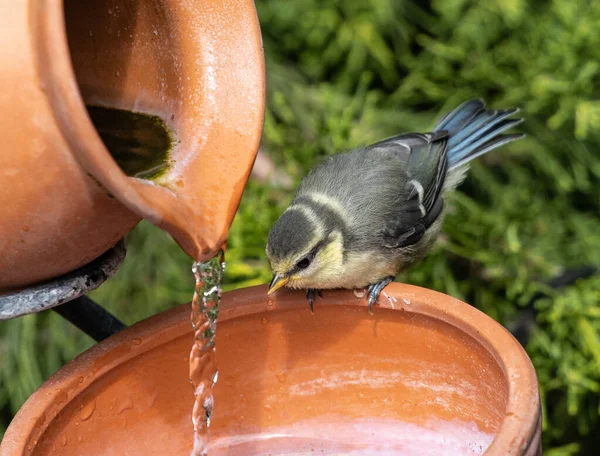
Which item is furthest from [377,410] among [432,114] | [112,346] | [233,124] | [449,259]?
[432,114]

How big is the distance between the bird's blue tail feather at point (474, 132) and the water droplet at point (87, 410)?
6.43ft

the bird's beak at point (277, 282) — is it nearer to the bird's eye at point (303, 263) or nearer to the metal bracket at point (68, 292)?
the bird's eye at point (303, 263)

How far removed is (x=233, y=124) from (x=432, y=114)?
2484 mm

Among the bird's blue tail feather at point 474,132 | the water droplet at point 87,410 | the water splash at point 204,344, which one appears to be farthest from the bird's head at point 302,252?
the bird's blue tail feather at point 474,132

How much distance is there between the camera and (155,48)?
2.07m

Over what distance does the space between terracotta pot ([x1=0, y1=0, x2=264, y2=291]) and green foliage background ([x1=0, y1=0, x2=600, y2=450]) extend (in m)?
1.37

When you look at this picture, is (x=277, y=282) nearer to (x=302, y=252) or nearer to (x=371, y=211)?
(x=302, y=252)

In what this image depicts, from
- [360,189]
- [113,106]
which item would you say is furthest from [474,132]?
[113,106]

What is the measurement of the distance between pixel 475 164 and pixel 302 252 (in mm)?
1996

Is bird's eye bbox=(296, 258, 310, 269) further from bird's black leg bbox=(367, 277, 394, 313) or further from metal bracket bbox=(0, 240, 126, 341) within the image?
metal bracket bbox=(0, 240, 126, 341)

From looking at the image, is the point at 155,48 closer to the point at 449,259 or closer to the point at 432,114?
the point at 449,259

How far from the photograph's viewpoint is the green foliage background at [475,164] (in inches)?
137

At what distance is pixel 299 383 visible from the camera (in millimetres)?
2176

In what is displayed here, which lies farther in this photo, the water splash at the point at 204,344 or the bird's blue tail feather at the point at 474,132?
the bird's blue tail feather at the point at 474,132
